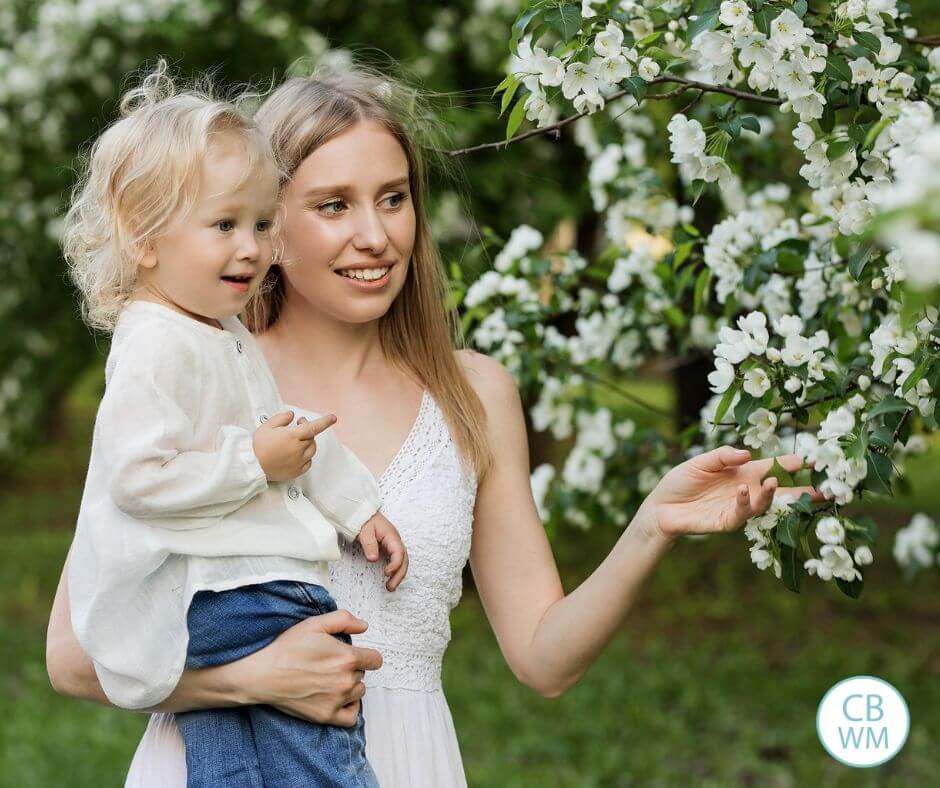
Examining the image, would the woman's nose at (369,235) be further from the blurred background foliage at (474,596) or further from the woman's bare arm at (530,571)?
the blurred background foliage at (474,596)

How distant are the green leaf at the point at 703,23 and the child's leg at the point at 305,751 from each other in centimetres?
101

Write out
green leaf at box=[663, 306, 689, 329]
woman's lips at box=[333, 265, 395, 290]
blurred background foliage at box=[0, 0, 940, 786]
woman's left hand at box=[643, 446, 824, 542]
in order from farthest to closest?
1. blurred background foliage at box=[0, 0, 940, 786]
2. green leaf at box=[663, 306, 689, 329]
3. woman's lips at box=[333, 265, 395, 290]
4. woman's left hand at box=[643, 446, 824, 542]

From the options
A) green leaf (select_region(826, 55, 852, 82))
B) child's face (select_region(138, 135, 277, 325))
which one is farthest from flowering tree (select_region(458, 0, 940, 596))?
child's face (select_region(138, 135, 277, 325))

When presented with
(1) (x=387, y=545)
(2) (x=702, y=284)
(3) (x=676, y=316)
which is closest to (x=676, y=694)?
(3) (x=676, y=316)

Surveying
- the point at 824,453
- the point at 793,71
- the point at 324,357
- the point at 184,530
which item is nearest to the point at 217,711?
the point at 184,530

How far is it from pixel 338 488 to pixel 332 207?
0.48 m

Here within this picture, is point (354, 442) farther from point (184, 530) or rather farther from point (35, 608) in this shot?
point (35, 608)

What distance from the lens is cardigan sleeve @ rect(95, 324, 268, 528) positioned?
5.95ft

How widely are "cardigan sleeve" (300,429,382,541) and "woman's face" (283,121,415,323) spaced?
0.82 feet

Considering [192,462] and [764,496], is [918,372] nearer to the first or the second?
[764,496]

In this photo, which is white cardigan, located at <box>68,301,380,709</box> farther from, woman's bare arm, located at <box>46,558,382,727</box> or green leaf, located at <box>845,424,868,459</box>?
green leaf, located at <box>845,424,868,459</box>

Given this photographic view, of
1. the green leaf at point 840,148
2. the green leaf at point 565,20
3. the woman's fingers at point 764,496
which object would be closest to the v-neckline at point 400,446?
the woman's fingers at point 764,496

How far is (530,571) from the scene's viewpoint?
236 cm

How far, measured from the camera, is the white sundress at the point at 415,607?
222 cm
